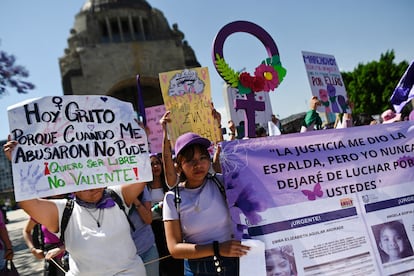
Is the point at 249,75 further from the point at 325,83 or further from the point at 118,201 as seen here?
the point at 325,83

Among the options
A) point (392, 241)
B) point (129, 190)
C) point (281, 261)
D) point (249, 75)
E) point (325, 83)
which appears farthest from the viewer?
point (325, 83)

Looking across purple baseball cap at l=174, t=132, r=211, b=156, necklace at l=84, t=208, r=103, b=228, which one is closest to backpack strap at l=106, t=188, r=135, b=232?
necklace at l=84, t=208, r=103, b=228

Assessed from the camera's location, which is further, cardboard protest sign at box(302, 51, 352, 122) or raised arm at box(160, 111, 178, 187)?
cardboard protest sign at box(302, 51, 352, 122)

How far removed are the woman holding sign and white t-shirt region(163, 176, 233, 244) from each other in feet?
1.18

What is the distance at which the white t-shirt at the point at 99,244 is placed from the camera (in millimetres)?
2143

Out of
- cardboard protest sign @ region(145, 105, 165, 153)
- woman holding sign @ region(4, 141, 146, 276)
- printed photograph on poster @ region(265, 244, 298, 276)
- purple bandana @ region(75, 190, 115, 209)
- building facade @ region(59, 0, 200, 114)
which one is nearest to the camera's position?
printed photograph on poster @ region(265, 244, 298, 276)

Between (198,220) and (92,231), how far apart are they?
2.20ft

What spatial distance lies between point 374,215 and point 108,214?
5.64 feet

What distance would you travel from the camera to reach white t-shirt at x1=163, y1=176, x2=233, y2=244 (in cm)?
211

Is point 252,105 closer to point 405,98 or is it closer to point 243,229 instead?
point 243,229

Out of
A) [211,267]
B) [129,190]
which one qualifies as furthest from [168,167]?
[211,267]

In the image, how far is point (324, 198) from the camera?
2.25 m

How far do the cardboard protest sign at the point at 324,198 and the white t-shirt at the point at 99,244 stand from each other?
728mm

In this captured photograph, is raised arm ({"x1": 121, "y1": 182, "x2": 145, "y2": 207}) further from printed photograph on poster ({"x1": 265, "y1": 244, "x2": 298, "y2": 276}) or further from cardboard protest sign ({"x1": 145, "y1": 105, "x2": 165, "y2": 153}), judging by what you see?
cardboard protest sign ({"x1": 145, "y1": 105, "x2": 165, "y2": 153})
